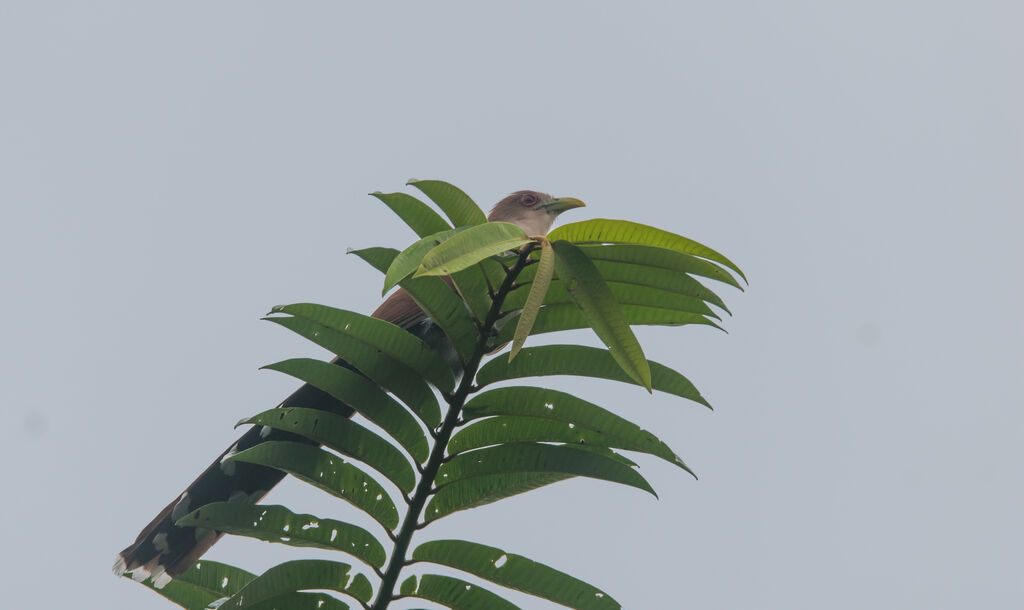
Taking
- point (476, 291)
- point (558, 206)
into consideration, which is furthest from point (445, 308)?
point (558, 206)

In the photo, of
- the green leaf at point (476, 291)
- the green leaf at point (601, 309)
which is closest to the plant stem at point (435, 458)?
the green leaf at point (476, 291)

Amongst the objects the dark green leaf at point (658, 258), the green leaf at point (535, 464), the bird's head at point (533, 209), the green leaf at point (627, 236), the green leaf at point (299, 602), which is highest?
the bird's head at point (533, 209)

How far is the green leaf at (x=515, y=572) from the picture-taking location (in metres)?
1.96

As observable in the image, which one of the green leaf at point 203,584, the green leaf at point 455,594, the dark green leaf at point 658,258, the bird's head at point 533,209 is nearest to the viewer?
the dark green leaf at point 658,258

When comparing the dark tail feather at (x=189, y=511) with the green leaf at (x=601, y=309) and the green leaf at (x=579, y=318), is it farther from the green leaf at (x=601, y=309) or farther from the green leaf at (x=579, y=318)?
the green leaf at (x=601, y=309)

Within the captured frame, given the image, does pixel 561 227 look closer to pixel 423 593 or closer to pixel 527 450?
pixel 527 450

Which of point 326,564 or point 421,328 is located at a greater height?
point 421,328

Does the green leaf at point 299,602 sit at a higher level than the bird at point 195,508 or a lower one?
lower

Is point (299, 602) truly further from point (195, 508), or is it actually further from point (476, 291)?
point (195, 508)

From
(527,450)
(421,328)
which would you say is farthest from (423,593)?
(421,328)

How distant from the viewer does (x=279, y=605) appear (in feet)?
6.40

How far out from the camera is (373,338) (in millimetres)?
1995

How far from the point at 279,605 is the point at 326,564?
0.13 metres

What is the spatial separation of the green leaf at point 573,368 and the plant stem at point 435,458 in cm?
5
